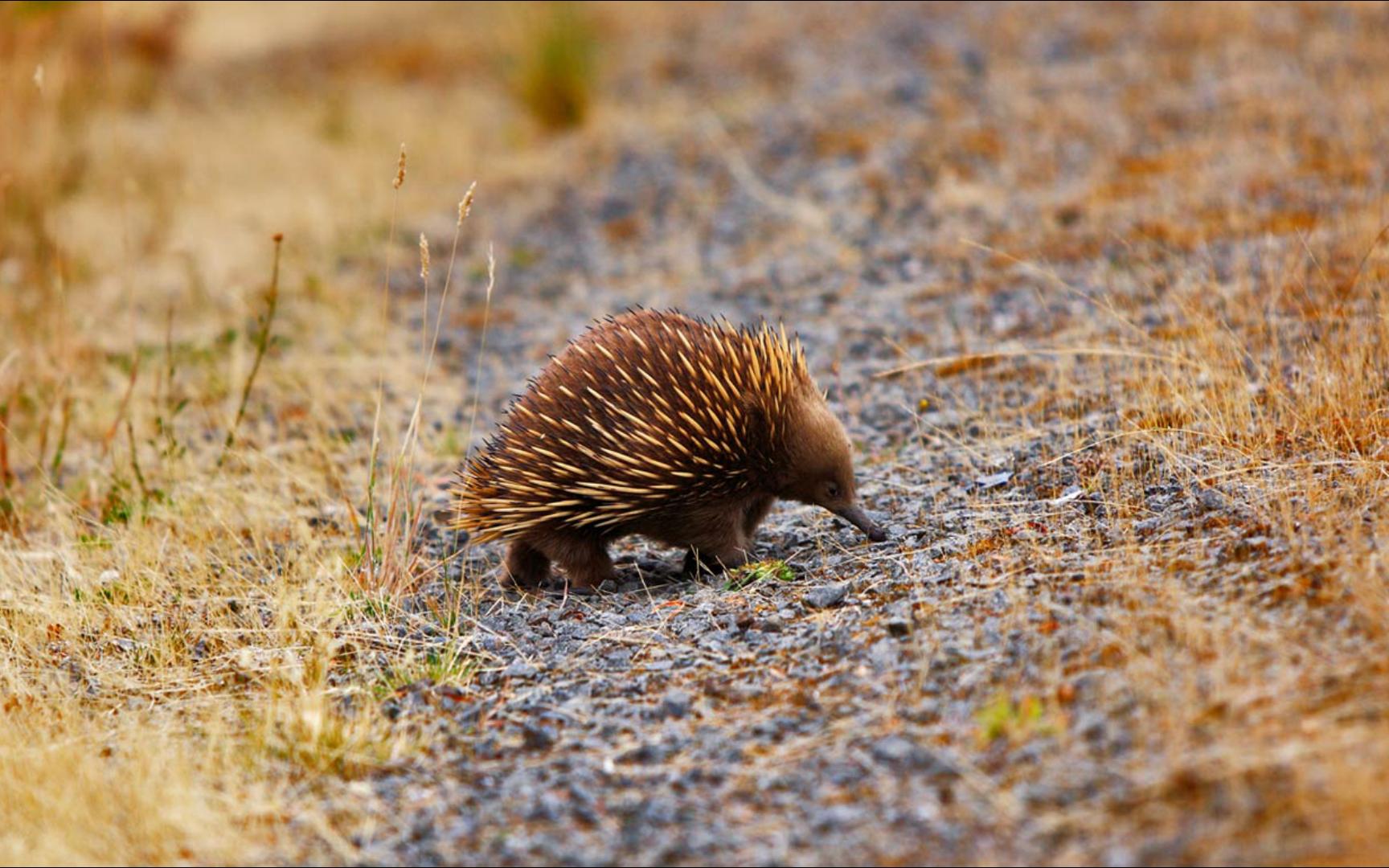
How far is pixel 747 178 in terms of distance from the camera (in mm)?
12750

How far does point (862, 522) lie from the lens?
5973 millimetres

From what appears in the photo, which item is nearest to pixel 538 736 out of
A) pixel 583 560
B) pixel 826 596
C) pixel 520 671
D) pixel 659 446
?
pixel 520 671

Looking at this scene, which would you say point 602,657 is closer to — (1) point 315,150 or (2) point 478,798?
(2) point 478,798

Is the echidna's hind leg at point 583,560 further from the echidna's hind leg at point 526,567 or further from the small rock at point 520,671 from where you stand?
the small rock at point 520,671

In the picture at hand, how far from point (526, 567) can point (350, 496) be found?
4.70 ft

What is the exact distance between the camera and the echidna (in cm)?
577

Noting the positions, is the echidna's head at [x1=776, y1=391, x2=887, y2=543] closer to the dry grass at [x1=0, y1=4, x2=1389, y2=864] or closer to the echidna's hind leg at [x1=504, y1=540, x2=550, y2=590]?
the dry grass at [x1=0, y1=4, x2=1389, y2=864]

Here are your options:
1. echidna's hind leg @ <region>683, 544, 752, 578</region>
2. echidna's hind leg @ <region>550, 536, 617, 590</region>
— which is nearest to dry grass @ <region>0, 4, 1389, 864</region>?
echidna's hind leg @ <region>550, 536, 617, 590</region>

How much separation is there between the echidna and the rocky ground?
0.29 metres

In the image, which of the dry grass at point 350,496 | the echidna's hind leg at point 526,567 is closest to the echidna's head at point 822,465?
the dry grass at point 350,496

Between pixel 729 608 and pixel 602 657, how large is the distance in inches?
23.1

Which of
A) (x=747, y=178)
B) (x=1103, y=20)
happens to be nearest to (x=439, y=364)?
(x=747, y=178)

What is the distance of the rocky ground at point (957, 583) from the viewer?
12.6ft

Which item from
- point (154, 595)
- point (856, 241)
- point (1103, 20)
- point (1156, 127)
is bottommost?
point (154, 595)
